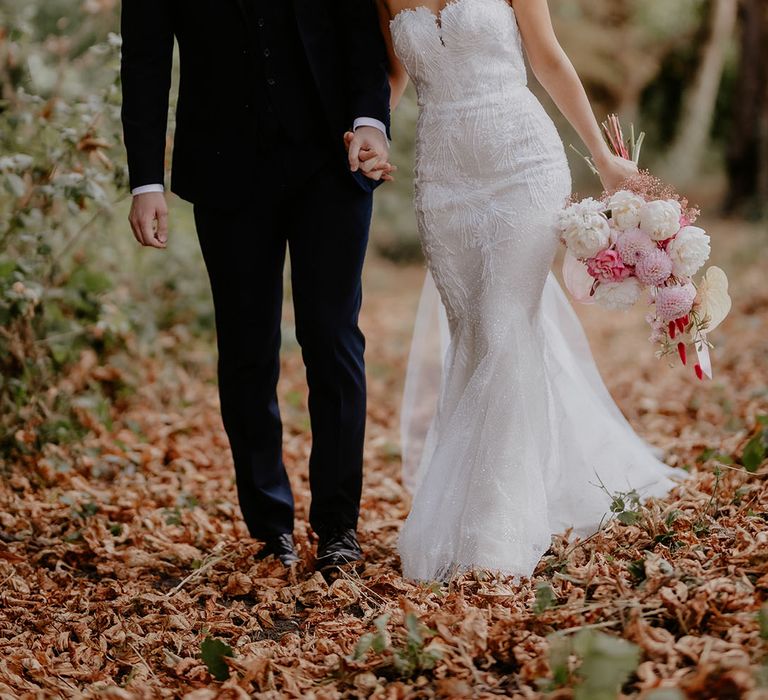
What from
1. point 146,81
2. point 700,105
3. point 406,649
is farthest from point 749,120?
point 406,649

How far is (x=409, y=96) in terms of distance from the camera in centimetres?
957

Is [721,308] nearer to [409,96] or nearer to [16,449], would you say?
[16,449]

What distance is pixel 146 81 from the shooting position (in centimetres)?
319

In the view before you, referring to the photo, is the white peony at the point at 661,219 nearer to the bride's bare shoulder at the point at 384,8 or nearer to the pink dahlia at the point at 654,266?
the pink dahlia at the point at 654,266

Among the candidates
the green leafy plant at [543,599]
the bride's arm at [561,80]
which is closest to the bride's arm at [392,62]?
the bride's arm at [561,80]

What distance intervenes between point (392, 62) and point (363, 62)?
0.29 m

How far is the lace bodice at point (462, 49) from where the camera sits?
121 inches

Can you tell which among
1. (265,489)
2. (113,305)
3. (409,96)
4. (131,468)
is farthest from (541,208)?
(409,96)

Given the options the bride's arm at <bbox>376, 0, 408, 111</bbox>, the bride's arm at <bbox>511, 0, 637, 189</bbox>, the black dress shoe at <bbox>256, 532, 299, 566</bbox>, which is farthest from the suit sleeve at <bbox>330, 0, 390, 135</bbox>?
the black dress shoe at <bbox>256, 532, 299, 566</bbox>

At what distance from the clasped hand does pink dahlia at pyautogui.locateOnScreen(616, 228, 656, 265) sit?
77 cm

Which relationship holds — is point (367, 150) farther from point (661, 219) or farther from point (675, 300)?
point (675, 300)

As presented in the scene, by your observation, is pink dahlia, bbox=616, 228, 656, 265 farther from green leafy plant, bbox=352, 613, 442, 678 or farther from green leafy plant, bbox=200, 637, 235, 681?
green leafy plant, bbox=200, 637, 235, 681

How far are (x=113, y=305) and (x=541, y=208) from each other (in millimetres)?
2839

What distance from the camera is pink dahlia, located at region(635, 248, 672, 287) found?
2.99m
